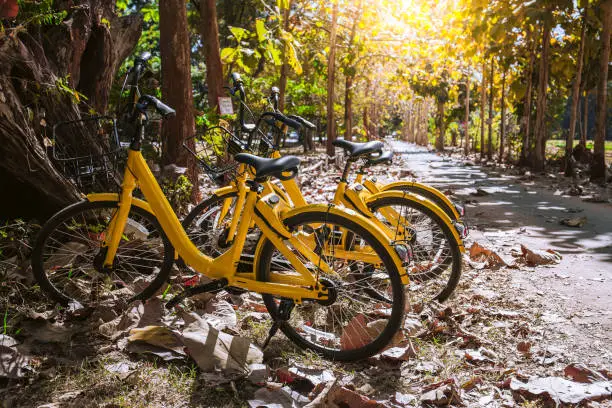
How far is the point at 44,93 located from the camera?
5012mm

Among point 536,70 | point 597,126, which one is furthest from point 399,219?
point 536,70

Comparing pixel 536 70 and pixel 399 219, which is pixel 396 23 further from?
pixel 399 219

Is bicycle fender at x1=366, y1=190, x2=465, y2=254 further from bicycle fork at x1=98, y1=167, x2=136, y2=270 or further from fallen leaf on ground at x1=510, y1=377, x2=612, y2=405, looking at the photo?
bicycle fork at x1=98, y1=167, x2=136, y2=270

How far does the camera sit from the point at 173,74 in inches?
278

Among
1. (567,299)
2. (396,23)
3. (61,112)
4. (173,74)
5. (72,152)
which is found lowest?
(567,299)

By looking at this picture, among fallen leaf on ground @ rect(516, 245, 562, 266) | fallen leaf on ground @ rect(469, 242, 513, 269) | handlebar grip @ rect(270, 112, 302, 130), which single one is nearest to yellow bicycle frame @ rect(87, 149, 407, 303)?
handlebar grip @ rect(270, 112, 302, 130)

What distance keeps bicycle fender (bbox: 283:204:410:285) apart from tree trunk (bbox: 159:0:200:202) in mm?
3919

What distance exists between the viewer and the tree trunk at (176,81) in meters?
7.03

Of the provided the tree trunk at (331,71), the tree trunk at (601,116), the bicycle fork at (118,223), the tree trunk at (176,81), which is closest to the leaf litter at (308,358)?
the bicycle fork at (118,223)

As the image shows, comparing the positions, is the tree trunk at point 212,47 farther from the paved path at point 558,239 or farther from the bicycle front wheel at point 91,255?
the bicycle front wheel at point 91,255

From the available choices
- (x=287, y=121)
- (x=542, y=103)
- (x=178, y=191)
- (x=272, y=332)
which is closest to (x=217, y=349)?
(x=272, y=332)

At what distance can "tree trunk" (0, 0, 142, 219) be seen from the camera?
4465 mm

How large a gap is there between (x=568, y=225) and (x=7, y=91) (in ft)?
23.0

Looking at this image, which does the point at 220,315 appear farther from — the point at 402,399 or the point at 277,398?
the point at 402,399
